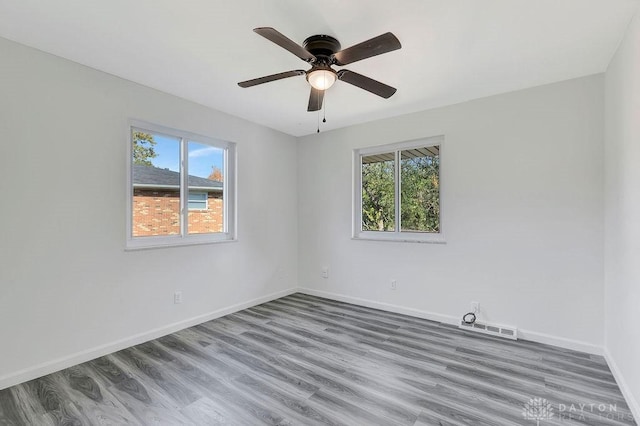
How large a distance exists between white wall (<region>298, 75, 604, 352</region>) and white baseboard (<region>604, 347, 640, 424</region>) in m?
0.23

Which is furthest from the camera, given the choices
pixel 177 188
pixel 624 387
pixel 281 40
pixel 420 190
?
pixel 420 190

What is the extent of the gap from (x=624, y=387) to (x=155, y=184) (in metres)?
4.23

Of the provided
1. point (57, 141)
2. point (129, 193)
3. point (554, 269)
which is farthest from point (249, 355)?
point (554, 269)

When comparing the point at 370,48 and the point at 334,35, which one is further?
the point at 334,35

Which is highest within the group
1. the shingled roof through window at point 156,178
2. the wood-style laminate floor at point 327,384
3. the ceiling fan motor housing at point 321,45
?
the ceiling fan motor housing at point 321,45

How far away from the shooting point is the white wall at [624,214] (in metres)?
1.88

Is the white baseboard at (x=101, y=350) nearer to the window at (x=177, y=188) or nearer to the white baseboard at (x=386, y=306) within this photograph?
the window at (x=177, y=188)

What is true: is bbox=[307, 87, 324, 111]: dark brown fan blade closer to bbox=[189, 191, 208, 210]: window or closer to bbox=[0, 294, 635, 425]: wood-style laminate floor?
bbox=[189, 191, 208, 210]: window

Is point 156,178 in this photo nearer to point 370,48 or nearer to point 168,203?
point 168,203

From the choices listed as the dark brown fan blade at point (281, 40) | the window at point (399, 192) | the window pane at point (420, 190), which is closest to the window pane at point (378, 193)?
the window at point (399, 192)

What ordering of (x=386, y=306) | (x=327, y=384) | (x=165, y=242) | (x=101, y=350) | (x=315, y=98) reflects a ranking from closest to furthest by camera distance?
(x=327, y=384)
(x=315, y=98)
(x=101, y=350)
(x=165, y=242)
(x=386, y=306)

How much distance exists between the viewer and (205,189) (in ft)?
11.9
